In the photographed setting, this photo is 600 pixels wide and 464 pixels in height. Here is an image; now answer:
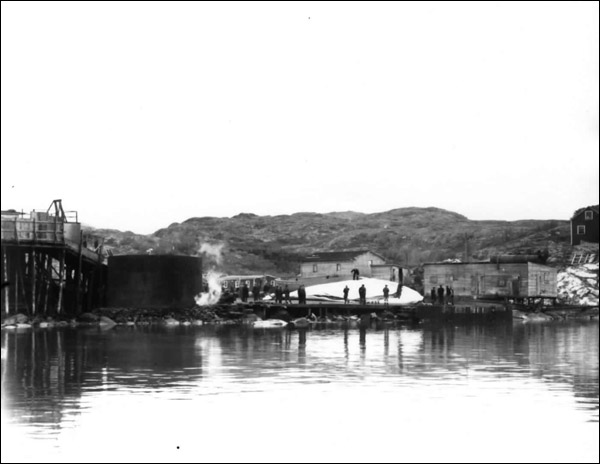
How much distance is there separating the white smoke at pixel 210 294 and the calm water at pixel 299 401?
116ft

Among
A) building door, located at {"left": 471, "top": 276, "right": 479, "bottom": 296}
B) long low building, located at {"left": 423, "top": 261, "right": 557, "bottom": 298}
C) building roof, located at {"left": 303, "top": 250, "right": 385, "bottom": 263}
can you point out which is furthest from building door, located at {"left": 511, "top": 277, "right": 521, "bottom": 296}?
building roof, located at {"left": 303, "top": 250, "right": 385, "bottom": 263}

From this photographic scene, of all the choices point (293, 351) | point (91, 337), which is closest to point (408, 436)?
point (293, 351)

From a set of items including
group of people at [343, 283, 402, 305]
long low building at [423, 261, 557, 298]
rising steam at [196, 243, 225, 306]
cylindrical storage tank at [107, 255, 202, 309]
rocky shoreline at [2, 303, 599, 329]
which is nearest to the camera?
cylindrical storage tank at [107, 255, 202, 309]

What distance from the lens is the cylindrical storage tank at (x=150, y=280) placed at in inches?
1635

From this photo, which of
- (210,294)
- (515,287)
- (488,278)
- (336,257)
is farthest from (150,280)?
(336,257)

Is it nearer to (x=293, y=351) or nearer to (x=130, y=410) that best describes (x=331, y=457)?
(x=130, y=410)

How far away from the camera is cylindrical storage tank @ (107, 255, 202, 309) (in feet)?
136

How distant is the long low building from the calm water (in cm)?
5601

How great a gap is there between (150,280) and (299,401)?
25.3 metres

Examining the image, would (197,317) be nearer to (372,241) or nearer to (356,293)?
(356,293)

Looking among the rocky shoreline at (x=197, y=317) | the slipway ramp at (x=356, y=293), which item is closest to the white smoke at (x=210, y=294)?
the rocky shoreline at (x=197, y=317)

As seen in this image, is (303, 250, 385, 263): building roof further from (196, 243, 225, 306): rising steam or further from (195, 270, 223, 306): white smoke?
(195, 270, 223, 306): white smoke

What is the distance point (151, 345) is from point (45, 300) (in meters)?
24.4

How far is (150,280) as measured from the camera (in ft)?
142
